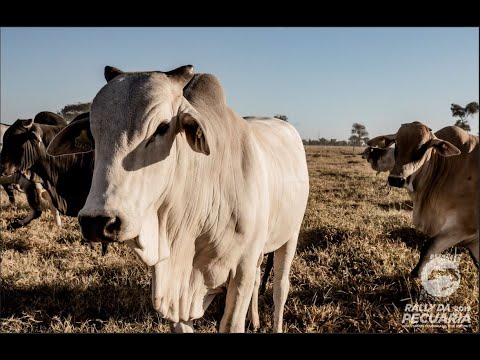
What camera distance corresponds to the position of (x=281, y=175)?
302 centimetres

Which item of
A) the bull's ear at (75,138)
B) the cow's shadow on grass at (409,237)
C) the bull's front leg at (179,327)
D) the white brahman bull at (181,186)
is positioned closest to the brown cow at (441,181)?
the cow's shadow on grass at (409,237)

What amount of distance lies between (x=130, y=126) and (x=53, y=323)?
7.39 ft

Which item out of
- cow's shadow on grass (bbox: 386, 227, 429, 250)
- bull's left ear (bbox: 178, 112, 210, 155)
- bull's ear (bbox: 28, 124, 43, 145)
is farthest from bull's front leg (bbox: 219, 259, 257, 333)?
bull's ear (bbox: 28, 124, 43, 145)

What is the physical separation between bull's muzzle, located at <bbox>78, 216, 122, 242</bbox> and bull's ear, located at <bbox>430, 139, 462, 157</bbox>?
3581mm

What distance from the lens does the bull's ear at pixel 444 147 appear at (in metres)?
4.37

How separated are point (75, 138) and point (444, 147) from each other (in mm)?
3565

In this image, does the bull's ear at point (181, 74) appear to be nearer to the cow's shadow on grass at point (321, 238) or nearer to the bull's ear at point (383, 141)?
the cow's shadow on grass at point (321, 238)

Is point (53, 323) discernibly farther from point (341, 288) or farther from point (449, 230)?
point (449, 230)

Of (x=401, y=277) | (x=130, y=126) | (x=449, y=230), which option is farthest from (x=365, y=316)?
(x=130, y=126)

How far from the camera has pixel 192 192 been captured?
7.57ft

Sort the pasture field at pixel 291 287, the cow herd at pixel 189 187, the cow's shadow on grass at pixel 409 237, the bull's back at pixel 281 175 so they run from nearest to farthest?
the cow herd at pixel 189 187 < the bull's back at pixel 281 175 < the pasture field at pixel 291 287 < the cow's shadow on grass at pixel 409 237

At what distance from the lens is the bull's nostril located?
1.74 metres
